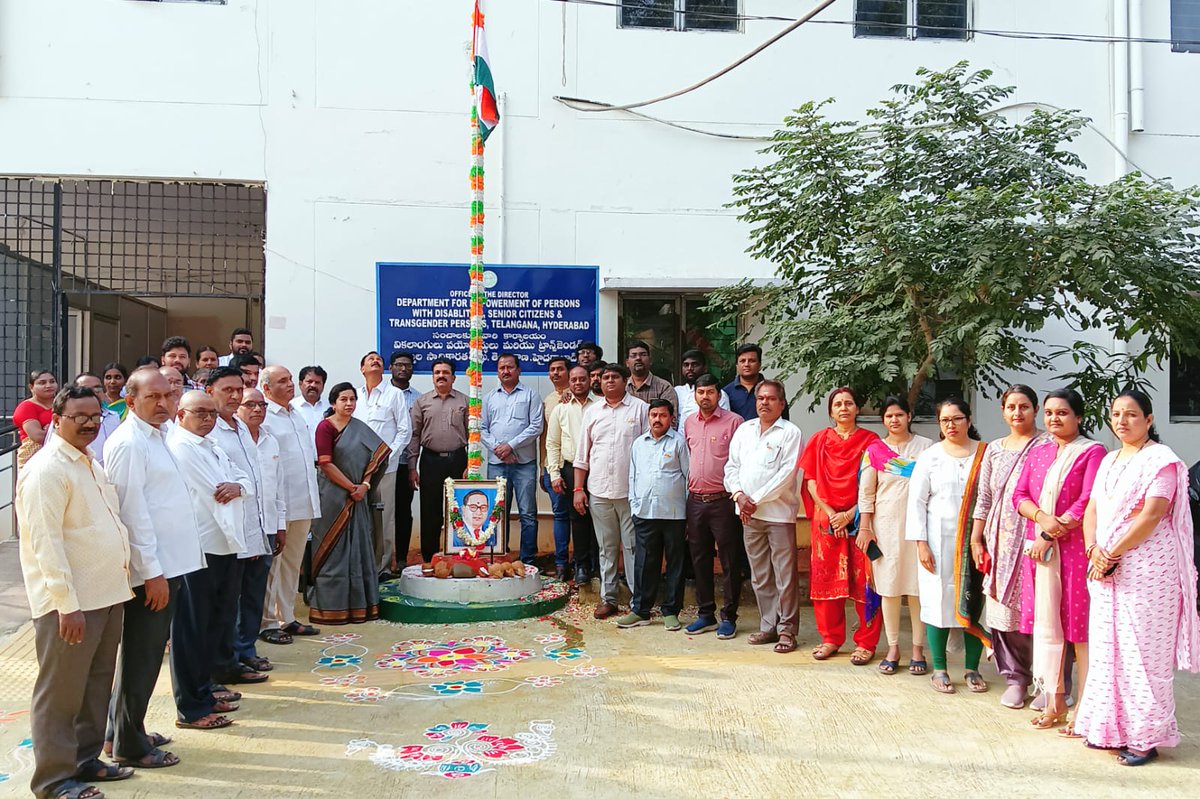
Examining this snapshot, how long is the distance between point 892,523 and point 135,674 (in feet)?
12.0

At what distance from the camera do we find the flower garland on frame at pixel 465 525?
6398 mm

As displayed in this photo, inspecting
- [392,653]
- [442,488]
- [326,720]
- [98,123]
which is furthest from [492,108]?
[326,720]

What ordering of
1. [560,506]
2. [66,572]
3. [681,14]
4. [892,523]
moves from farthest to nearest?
[681,14] < [560,506] < [892,523] < [66,572]

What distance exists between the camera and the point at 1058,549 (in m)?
4.14

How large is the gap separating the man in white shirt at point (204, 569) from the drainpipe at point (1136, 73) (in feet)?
26.0

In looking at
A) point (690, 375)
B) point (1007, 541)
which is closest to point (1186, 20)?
point (690, 375)

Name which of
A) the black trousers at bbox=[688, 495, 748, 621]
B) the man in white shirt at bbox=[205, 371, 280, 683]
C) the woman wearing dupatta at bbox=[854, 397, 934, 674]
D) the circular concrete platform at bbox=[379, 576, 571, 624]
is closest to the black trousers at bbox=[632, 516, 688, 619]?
the black trousers at bbox=[688, 495, 748, 621]

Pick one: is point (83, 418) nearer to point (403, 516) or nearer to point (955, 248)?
point (403, 516)

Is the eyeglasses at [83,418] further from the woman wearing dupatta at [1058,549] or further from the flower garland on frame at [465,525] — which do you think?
the woman wearing dupatta at [1058,549]

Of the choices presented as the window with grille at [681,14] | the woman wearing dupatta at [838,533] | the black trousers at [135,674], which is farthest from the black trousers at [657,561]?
the window with grille at [681,14]

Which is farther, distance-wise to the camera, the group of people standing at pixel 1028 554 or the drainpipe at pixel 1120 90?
the drainpipe at pixel 1120 90

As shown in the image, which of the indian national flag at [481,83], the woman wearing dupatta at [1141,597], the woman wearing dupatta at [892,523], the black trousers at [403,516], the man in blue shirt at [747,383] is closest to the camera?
the woman wearing dupatta at [1141,597]

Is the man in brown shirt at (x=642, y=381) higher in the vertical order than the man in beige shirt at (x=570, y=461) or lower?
higher

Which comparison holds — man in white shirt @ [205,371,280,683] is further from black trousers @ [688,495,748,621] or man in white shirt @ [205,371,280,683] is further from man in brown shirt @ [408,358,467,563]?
black trousers @ [688,495,748,621]
